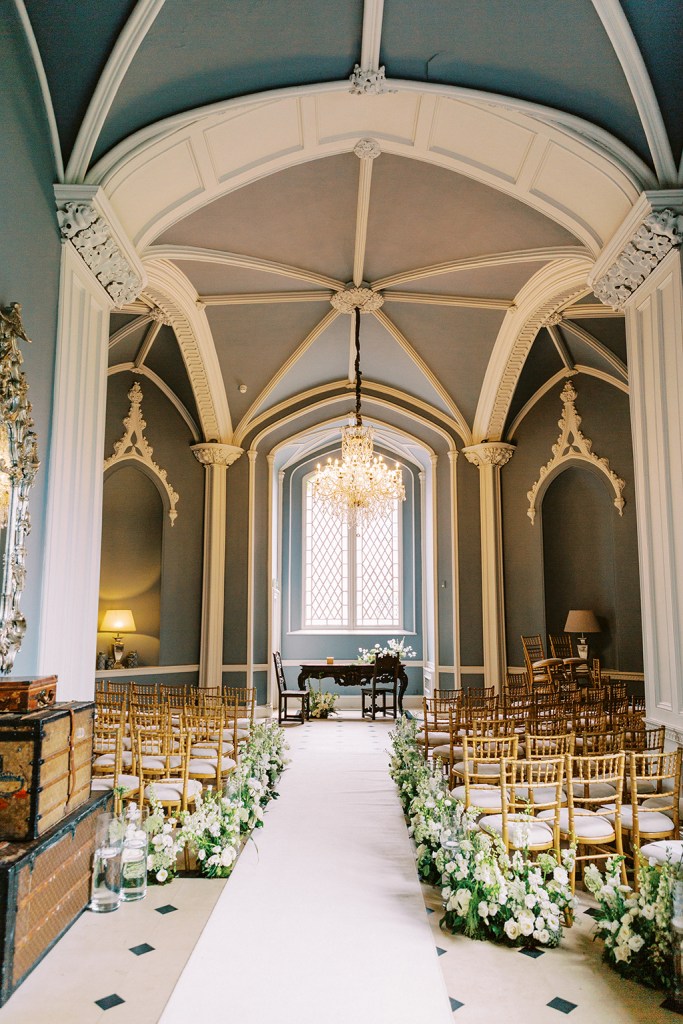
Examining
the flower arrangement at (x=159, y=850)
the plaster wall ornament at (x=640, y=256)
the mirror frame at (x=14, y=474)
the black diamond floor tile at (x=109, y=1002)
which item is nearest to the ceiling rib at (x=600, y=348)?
the plaster wall ornament at (x=640, y=256)

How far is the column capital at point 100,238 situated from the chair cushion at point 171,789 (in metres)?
3.80

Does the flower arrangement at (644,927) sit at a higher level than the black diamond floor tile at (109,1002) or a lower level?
higher

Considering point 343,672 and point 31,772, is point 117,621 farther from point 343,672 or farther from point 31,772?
point 31,772

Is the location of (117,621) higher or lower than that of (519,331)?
lower

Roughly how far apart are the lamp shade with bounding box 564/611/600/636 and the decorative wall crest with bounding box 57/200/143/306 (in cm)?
806

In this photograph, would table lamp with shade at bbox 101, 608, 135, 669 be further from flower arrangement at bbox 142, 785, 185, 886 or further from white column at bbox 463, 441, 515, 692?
flower arrangement at bbox 142, 785, 185, 886

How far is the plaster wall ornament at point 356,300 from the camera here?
966cm

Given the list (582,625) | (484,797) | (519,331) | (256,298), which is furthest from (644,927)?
(256,298)

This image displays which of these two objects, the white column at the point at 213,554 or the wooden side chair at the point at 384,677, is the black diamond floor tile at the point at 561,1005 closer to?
the white column at the point at 213,554

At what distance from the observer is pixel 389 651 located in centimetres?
1419

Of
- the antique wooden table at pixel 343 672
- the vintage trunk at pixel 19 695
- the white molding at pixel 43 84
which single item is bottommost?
the antique wooden table at pixel 343 672

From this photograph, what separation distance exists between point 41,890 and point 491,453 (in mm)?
9891

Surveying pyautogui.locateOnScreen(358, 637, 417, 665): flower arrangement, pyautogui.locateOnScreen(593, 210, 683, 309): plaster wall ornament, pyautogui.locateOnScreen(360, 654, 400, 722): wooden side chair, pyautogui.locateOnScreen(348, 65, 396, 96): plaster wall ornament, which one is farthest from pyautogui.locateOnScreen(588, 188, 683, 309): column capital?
pyautogui.locateOnScreen(358, 637, 417, 665): flower arrangement

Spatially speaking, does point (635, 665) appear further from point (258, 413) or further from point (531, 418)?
point (258, 413)
